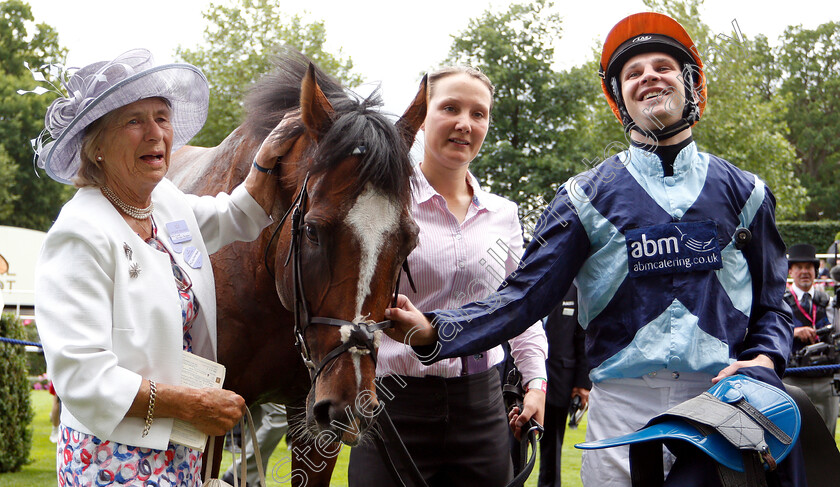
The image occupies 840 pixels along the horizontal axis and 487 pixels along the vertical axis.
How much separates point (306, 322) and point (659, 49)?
1.32 m

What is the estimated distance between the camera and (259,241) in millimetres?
2838

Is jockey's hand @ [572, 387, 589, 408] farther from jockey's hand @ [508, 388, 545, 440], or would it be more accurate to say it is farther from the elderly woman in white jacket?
the elderly woman in white jacket

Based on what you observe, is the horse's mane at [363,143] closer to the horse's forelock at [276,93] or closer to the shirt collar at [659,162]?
the horse's forelock at [276,93]

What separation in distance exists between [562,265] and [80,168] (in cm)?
140

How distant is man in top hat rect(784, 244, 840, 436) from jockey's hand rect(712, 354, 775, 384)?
5.52 m

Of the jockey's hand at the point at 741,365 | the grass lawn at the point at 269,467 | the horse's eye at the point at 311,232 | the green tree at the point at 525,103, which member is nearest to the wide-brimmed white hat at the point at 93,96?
the horse's eye at the point at 311,232

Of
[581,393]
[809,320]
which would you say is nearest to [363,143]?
[581,393]

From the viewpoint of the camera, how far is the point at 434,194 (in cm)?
264

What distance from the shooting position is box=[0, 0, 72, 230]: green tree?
89.8ft

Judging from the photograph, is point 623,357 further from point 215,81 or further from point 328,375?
point 215,81

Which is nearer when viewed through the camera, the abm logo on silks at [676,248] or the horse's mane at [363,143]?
the abm logo on silks at [676,248]

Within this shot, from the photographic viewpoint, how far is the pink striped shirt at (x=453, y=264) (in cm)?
254

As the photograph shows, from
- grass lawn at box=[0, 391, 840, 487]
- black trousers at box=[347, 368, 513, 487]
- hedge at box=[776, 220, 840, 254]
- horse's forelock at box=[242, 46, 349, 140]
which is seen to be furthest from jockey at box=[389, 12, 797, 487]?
hedge at box=[776, 220, 840, 254]

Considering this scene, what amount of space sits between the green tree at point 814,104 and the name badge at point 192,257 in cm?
2282
